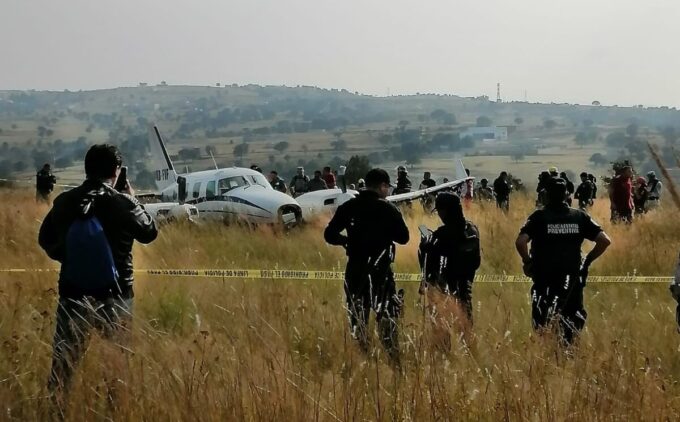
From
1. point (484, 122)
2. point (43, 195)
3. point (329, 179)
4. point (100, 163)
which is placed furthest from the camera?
point (484, 122)

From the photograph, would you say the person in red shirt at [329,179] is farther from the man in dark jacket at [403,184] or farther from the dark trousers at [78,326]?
the dark trousers at [78,326]

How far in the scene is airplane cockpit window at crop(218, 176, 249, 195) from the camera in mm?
18250

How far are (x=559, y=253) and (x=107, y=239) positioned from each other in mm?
3328

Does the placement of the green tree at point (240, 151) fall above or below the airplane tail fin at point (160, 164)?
below

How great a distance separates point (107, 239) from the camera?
14.7 feet

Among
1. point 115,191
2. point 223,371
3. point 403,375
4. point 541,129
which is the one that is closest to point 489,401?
point 403,375

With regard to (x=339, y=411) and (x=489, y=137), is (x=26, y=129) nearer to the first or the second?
(x=489, y=137)

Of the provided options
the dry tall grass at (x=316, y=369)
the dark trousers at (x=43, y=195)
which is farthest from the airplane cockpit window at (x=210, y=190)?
the dry tall grass at (x=316, y=369)

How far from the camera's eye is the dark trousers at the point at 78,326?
4320mm

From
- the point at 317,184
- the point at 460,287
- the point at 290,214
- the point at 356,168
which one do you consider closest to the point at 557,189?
the point at 460,287

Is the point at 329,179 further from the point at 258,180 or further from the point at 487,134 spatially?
the point at 487,134

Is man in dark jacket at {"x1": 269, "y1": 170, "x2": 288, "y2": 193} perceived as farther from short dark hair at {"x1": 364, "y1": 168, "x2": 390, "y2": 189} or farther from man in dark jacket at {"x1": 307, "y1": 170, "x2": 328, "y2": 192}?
short dark hair at {"x1": 364, "y1": 168, "x2": 390, "y2": 189}

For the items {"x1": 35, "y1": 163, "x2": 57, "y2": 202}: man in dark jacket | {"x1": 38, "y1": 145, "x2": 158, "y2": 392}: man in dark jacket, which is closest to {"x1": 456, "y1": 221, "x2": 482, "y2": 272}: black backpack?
{"x1": 38, "y1": 145, "x2": 158, "y2": 392}: man in dark jacket

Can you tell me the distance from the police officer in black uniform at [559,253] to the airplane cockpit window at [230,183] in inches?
497
